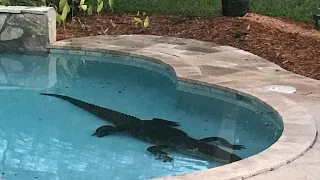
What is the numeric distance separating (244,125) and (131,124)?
98 cm

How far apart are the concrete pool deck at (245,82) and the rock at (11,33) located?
45 cm

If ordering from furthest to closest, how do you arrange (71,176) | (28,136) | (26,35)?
(26,35)
(28,136)
(71,176)

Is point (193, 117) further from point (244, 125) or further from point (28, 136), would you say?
point (28, 136)

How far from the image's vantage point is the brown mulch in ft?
23.3

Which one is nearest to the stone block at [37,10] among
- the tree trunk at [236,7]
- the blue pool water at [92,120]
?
the blue pool water at [92,120]

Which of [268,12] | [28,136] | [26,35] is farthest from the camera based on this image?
[268,12]

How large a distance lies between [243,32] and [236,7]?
667mm

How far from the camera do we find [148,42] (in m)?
7.98

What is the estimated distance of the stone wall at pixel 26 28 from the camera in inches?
306

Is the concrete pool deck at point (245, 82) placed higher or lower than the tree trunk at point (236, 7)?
lower

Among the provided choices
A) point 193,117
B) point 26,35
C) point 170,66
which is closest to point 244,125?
point 193,117

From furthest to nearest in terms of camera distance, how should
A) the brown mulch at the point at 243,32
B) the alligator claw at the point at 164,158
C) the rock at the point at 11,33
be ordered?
1. the rock at the point at 11,33
2. the brown mulch at the point at 243,32
3. the alligator claw at the point at 164,158

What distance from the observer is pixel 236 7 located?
28.1 ft

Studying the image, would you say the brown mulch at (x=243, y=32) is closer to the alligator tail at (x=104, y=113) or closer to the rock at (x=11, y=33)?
the rock at (x=11, y=33)
